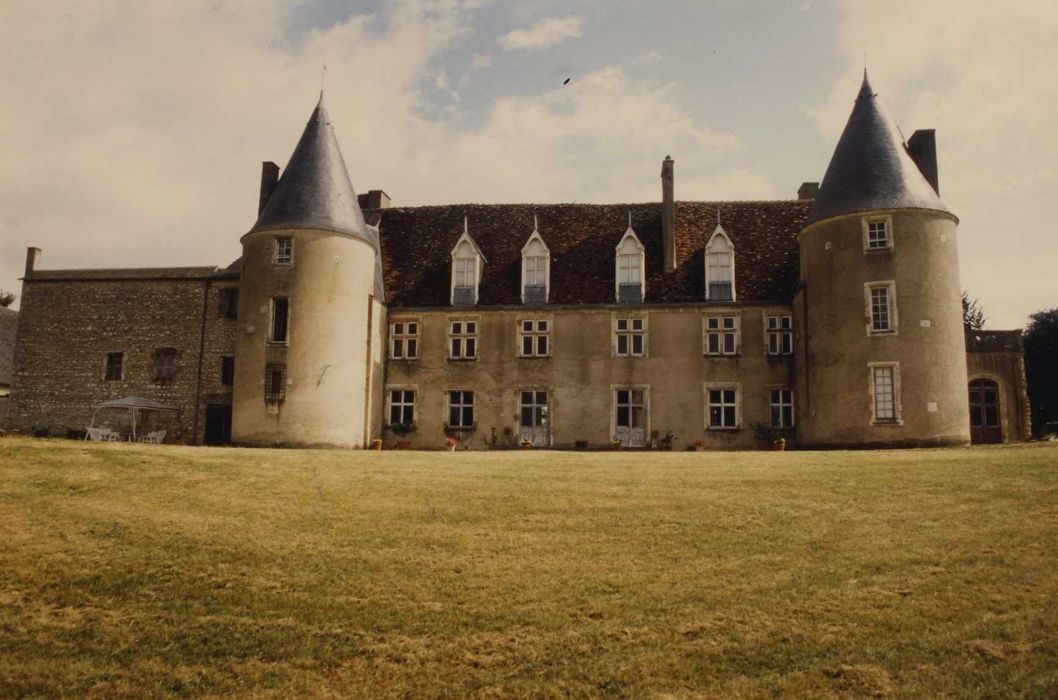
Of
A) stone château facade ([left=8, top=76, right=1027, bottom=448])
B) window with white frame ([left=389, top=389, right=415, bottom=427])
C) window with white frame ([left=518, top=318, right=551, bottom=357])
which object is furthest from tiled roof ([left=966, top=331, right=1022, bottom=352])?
window with white frame ([left=389, top=389, right=415, bottom=427])

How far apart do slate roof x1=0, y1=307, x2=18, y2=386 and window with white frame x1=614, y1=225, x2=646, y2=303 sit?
1180 inches

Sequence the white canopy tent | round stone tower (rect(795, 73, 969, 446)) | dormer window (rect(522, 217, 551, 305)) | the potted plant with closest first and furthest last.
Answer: round stone tower (rect(795, 73, 969, 446)), the white canopy tent, the potted plant, dormer window (rect(522, 217, 551, 305))

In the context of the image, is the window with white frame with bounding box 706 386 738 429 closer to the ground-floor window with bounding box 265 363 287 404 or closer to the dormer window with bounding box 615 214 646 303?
the dormer window with bounding box 615 214 646 303

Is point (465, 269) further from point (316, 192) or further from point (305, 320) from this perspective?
point (305, 320)

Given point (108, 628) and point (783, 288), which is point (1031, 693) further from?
point (783, 288)

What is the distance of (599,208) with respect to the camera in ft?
111

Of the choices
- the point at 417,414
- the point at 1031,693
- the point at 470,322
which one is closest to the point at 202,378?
the point at 417,414

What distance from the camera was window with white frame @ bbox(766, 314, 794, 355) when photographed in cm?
2914

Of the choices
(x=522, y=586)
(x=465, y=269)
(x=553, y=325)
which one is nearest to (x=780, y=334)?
(x=553, y=325)

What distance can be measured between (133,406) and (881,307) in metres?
24.4

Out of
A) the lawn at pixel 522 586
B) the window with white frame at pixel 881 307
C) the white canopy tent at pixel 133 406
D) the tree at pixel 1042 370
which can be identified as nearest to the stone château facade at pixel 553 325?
the window with white frame at pixel 881 307

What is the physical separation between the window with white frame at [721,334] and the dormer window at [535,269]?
19.2ft

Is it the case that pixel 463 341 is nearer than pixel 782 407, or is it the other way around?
pixel 782 407

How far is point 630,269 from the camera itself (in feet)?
101
